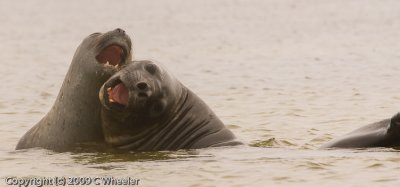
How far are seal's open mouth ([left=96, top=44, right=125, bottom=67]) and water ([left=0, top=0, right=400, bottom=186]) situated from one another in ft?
3.57

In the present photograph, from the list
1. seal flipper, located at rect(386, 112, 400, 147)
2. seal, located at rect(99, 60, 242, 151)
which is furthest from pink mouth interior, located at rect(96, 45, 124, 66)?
seal flipper, located at rect(386, 112, 400, 147)

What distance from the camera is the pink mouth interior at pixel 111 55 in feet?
42.0

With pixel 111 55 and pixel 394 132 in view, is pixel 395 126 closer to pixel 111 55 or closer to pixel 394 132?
pixel 394 132

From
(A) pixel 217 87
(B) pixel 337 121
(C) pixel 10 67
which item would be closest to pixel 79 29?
(C) pixel 10 67

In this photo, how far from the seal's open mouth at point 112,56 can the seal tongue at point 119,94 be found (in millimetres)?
671

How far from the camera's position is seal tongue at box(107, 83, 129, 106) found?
12.1 meters

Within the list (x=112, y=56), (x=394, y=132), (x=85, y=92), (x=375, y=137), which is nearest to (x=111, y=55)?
(x=112, y=56)

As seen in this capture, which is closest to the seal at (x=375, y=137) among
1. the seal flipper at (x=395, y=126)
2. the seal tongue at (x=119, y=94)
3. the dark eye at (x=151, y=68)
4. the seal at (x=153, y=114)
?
the seal flipper at (x=395, y=126)

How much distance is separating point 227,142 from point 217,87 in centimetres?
950

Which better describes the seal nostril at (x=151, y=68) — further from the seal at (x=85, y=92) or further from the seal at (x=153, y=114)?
the seal at (x=85, y=92)

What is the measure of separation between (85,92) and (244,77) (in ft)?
36.6

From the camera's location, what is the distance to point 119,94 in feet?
39.8

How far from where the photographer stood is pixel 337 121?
54.7 feet

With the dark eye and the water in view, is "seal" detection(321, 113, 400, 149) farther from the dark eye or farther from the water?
the dark eye
